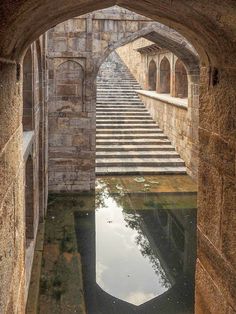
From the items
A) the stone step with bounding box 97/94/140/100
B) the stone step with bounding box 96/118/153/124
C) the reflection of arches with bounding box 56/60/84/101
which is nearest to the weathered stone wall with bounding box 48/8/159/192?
the reflection of arches with bounding box 56/60/84/101

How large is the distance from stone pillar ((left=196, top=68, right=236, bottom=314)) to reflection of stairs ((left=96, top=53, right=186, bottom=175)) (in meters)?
8.63

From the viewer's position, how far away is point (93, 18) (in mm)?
9836

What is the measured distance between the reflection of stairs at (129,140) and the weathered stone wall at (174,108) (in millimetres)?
316

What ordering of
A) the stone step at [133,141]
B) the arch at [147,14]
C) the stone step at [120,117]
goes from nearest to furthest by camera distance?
1. the arch at [147,14]
2. the stone step at [133,141]
3. the stone step at [120,117]

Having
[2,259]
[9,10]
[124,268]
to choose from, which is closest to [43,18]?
[9,10]

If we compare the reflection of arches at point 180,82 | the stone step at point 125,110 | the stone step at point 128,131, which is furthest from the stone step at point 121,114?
the reflection of arches at point 180,82

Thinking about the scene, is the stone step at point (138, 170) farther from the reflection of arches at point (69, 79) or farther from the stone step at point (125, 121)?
the stone step at point (125, 121)

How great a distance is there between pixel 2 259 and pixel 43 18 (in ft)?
4.83

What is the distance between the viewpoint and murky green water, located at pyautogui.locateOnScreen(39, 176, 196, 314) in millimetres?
5664

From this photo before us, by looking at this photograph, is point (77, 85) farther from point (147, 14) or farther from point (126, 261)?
point (147, 14)

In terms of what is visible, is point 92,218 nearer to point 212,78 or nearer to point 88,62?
point 88,62

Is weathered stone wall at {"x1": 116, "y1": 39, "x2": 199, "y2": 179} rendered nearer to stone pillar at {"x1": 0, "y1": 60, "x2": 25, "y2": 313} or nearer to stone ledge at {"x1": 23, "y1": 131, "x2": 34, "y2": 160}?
stone ledge at {"x1": 23, "y1": 131, "x2": 34, "y2": 160}

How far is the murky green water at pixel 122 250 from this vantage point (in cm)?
566

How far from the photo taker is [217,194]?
2.93 meters
